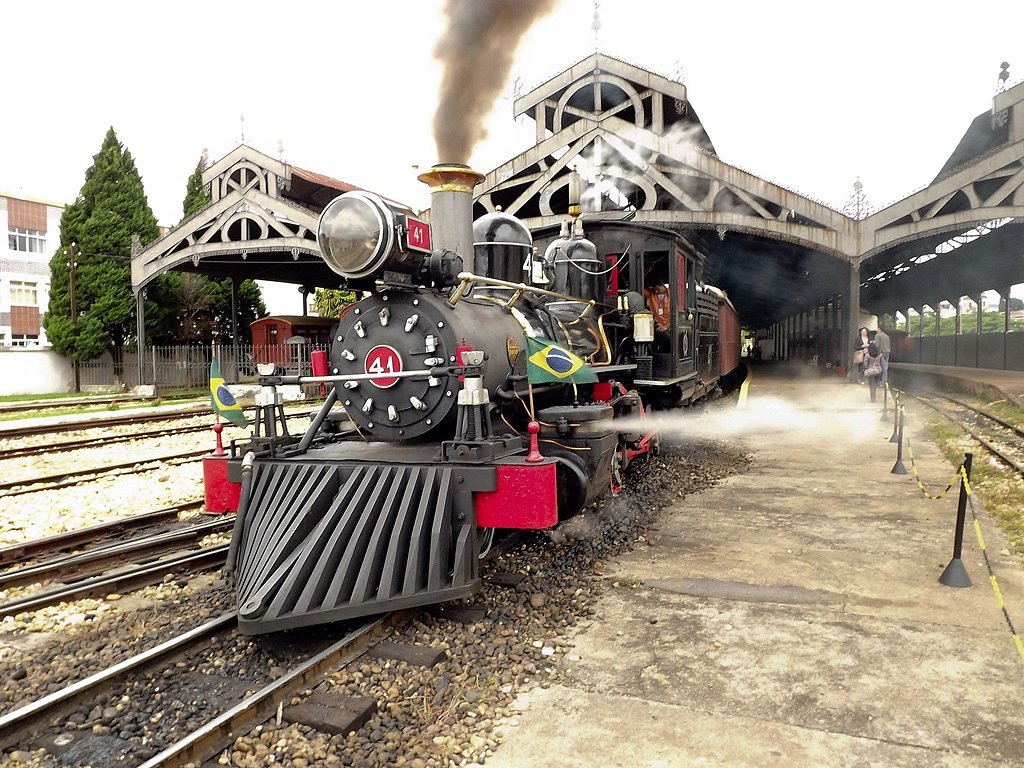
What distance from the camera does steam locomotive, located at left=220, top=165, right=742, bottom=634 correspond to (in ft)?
12.7

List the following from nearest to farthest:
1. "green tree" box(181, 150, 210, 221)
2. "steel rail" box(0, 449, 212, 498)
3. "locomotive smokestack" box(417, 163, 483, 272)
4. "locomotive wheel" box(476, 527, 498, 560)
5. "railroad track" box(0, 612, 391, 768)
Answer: "railroad track" box(0, 612, 391, 768) < "locomotive wheel" box(476, 527, 498, 560) < "locomotive smokestack" box(417, 163, 483, 272) < "steel rail" box(0, 449, 212, 498) < "green tree" box(181, 150, 210, 221)

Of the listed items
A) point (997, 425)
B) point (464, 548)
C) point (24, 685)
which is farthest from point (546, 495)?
point (997, 425)

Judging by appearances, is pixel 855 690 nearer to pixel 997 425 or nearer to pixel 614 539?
pixel 614 539

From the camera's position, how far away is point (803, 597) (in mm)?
4426

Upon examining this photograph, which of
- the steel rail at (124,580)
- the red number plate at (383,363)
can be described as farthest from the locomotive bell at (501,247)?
the steel rail at (124,580)

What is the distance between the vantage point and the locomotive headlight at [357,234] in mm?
4254

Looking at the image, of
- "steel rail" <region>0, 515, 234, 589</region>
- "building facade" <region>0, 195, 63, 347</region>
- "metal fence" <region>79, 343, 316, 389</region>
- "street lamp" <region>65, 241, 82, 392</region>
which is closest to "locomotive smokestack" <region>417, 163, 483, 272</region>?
"steel rail" <region>0, 515, 234, 589</region>

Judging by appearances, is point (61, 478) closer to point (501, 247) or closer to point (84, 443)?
point (84, 443)

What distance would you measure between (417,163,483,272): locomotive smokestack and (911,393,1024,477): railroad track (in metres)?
6.64

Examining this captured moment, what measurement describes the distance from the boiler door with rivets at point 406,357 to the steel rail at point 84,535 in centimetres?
261

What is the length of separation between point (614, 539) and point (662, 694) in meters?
2.33

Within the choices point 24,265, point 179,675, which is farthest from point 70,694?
point 24,265

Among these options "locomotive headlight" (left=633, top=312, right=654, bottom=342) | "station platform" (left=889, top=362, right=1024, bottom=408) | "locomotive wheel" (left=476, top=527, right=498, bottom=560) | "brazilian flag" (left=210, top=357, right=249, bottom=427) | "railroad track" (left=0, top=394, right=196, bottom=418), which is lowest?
"locomotive wheel" (left=476, top=527, right=498, bottom=560)

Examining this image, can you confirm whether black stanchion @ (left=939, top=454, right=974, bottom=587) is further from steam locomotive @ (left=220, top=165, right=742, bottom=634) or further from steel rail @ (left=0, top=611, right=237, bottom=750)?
steel rail @ (left=0, top=611, right=237, bottom=750)
